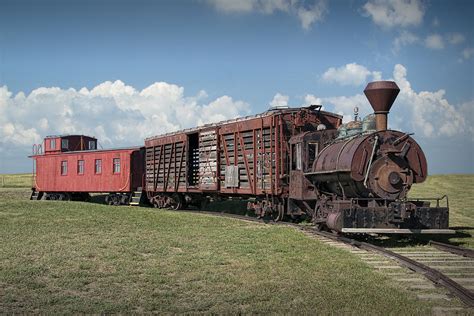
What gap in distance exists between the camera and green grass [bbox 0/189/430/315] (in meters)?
7.25

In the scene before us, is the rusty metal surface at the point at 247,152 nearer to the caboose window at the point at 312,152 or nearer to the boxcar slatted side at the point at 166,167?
the boxcar slatted side at the point at 166,167

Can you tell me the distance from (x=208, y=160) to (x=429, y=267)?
46.6 ft

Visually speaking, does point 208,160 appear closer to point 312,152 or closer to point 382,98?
point 312,152

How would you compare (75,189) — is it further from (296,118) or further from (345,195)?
(345,195)

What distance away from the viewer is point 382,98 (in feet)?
45.6

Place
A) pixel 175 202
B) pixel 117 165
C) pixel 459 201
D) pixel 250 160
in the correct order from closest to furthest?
pixel 250 160
pixel 175 202
pixel 459 201
pixel 117 165

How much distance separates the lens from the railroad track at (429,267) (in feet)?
25.5

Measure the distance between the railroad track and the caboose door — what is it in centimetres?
875

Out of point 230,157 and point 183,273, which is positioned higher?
point 230,157

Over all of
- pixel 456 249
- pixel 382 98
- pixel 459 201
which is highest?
pixel 382 98

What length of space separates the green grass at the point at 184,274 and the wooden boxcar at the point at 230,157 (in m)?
3.52

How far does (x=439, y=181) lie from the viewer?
44250 mm

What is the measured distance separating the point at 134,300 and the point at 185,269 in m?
2.23

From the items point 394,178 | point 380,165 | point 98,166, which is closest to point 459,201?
point 394,178
